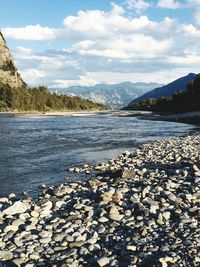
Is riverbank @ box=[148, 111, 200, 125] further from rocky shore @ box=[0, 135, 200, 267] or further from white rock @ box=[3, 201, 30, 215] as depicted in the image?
white rock @ box=[3, 201, 30, 215]

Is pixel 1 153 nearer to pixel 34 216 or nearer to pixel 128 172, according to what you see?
pixel 128 172

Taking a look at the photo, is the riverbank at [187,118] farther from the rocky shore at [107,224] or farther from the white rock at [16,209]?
the white rock at [16,209]

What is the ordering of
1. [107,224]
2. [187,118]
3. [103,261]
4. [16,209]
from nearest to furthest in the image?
[103,261] → [107,224] → [16,209] → [187,118]

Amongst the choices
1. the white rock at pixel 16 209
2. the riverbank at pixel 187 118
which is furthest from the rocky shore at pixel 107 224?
the riverbank at pixel 187 118

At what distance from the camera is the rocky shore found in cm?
1317

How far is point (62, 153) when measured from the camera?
41688 mm

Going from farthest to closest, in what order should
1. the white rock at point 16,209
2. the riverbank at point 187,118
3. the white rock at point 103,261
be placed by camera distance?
the riverbank at point 187,118 → the white rock at point 16,209 → the white rock at point 103,261

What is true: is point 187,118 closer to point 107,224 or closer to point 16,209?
point 16,209

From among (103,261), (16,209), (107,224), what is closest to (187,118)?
(16,209)

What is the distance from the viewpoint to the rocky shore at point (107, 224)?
43.2 feet

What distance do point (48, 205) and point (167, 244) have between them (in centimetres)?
725

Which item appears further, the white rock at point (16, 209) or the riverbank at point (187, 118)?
the riverbank at point (187, 118)

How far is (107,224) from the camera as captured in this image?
645 inches

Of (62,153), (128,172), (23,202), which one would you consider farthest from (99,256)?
(62,153)
